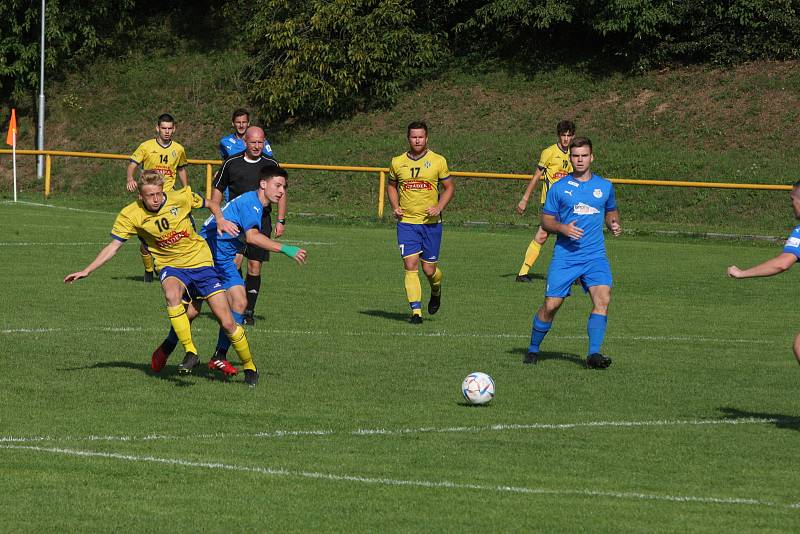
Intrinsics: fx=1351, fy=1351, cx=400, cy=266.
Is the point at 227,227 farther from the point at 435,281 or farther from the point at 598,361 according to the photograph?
the point at 435,281

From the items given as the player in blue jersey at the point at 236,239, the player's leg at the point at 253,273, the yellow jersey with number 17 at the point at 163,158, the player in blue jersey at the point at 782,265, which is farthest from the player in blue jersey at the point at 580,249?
the yellow jersey with number 17 at the point at 163,158

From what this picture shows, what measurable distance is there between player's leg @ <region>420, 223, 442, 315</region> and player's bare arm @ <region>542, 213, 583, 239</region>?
3.52 metres

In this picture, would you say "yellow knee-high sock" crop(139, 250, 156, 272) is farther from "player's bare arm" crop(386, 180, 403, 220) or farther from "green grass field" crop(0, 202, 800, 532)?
"player's bare arm" crop(386, 180, 403, 220)

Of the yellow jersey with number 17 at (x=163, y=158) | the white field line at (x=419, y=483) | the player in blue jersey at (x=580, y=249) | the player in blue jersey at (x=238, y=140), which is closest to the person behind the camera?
the white field line at (x=419, y=483)

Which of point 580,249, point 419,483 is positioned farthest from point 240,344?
point 419,483

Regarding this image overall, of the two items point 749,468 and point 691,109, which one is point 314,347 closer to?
point 749,468

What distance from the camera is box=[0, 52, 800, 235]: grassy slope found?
105 ft

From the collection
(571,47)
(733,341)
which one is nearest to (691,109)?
(571,47)

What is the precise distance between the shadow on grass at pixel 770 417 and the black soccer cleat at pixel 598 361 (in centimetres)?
182

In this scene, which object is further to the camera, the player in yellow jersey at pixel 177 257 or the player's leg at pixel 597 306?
the player's leg at pixel 597 306

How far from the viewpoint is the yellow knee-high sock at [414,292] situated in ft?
48.7

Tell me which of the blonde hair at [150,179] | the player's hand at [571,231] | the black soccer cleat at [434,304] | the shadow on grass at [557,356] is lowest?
the black soccer cleat at [434,304]

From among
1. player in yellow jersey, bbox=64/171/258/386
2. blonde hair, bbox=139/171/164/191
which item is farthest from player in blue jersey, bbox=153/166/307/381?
blonde hair, bbox=139/171/164/191

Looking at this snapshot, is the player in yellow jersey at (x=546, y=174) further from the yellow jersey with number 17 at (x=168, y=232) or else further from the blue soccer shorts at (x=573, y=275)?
the yellow jersey with number 17 at (x=168, y=232)
